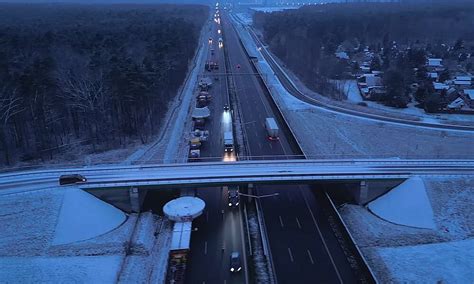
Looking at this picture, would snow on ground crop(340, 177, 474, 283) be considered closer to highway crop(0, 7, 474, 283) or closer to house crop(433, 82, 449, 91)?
highway crop(0, 7, 474, 283)

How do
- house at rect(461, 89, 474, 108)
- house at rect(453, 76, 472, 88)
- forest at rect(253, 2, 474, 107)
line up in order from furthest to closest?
1. forest at rect(253, 2, 474, 107)
2. house at rect(453, 76, 472, 88)
3. house at rect(461, 89, 474, 108)

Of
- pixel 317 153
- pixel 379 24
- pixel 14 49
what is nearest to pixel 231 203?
pixel 317 153

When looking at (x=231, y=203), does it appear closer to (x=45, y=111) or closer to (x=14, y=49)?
(x=45, y=111)

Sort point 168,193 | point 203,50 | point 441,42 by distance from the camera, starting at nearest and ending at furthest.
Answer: point 168,193 < point 441,42 < point 203,50

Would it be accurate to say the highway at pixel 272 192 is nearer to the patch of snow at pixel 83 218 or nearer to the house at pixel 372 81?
the patch of snow at pixel 83 218

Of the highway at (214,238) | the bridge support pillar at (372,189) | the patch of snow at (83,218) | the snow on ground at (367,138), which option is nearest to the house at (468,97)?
the snow on ground at (367,138)

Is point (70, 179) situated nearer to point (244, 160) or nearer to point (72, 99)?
point (244, 160)

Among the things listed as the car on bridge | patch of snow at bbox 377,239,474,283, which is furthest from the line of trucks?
patch of snow at bbox 377,239,474,283
